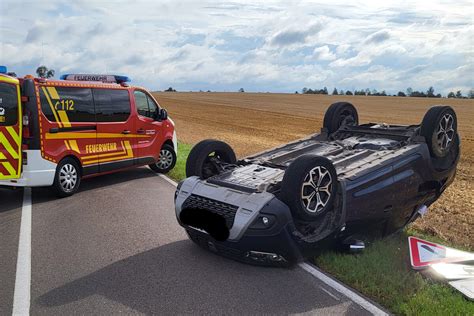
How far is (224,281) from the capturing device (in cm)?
465

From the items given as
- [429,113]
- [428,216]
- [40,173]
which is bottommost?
[428,216]

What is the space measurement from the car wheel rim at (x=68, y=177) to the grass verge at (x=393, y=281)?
499 centimetres

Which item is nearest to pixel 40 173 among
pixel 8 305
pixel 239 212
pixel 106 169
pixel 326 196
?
pixel 106 169

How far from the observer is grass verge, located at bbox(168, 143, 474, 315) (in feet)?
13.4

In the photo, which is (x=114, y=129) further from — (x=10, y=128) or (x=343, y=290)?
(x=343, y=290)

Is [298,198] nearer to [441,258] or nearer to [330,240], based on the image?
[330,240]

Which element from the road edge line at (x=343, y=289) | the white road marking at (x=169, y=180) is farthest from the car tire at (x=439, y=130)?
the white road marking at (x=169, y=180)

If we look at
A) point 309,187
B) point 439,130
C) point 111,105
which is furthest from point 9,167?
point 439,130

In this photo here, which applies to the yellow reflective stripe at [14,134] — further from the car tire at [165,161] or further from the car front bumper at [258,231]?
the car front bumper at [258,231]

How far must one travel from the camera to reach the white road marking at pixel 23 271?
163 inches

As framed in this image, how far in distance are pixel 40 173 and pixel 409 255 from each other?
19.2 feet

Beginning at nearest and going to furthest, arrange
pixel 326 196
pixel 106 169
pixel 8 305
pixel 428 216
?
pixel 8 305 < pixel 326 196 < pixel 428 216 < pixel 106 169

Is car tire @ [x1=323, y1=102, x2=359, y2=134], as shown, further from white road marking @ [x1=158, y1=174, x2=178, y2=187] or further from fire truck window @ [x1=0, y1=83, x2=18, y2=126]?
fire truck window @ [x1=0, y1=83, x2=18, y2=126]

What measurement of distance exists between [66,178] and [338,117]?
4792 mm
